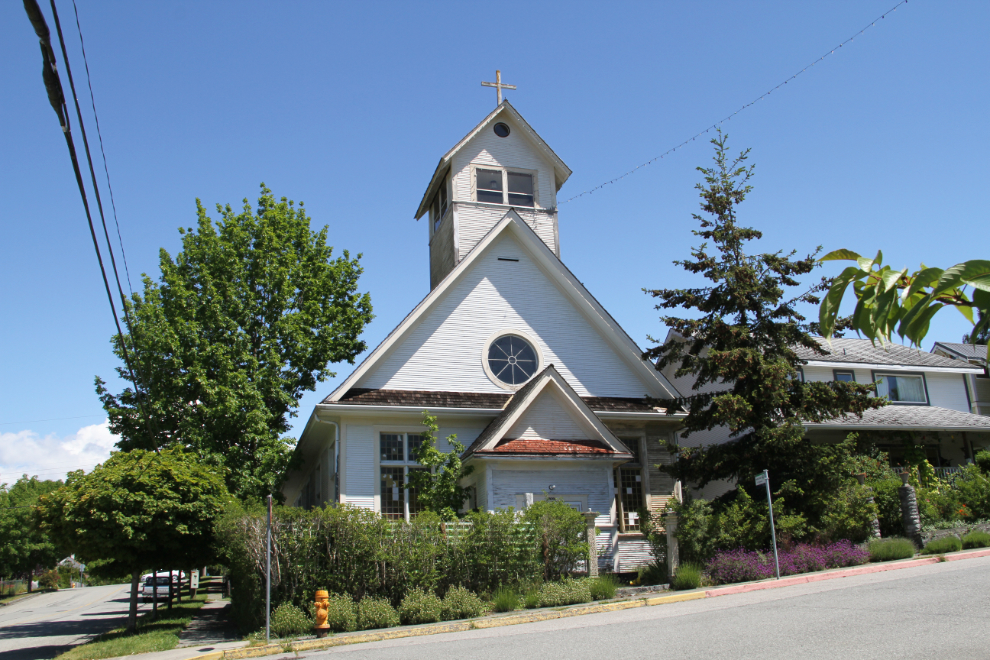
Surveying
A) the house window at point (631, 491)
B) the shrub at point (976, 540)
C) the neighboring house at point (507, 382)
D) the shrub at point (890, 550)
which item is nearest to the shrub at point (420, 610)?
the neighboring house at point (507, 382)

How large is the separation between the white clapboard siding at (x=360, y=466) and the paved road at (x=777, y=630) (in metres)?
7.54

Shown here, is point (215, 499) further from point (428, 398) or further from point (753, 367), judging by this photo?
point (753, 367)

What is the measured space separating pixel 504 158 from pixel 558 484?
39.3ft

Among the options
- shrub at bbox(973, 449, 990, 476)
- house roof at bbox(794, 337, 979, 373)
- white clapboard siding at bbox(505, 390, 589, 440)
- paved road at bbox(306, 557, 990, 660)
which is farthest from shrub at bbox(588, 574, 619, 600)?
→ house roof at bbox(794, 337, 979, 373)

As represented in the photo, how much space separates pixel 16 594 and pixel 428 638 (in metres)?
74.1

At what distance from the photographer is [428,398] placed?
21703 millimetres

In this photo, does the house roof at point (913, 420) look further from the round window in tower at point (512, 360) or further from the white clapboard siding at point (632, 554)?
the round window in tower at point (512, 360)

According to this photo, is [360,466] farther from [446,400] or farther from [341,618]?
[341,618]

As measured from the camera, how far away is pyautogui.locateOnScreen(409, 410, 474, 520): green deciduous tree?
66.0ft

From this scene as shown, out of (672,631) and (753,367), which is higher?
(753,367)

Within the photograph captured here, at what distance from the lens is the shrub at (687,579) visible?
54.4 feet

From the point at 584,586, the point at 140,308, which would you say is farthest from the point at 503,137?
the point at 584,586

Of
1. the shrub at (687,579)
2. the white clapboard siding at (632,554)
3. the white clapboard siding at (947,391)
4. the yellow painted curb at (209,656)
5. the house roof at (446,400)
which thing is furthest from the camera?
the white clapboard siding at (947,391)

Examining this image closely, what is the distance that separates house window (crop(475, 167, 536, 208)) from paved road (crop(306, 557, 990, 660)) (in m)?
15.5
